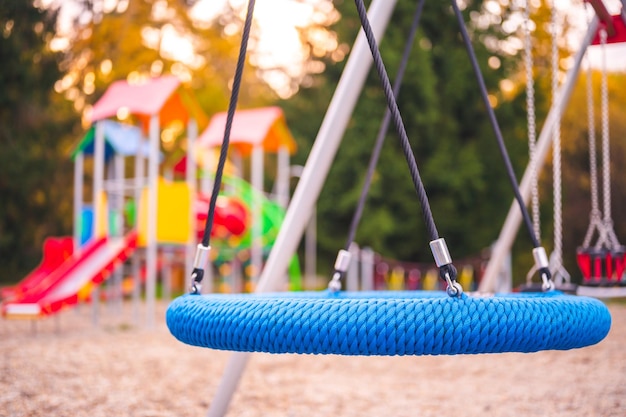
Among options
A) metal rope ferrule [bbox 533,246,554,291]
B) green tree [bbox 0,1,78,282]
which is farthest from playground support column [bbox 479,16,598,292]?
green tree [bbox 0,1,78,282]

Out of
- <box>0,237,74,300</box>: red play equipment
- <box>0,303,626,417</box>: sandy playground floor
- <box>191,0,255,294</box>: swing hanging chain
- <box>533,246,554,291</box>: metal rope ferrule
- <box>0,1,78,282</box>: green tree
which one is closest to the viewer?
<box>191,0,255,294</box>: swing hanging chain

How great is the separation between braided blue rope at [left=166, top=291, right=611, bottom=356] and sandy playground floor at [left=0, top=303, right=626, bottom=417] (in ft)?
4.87

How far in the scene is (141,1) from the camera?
11.4 metres

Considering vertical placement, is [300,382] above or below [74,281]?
below

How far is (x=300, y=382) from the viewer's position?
11.7 feet

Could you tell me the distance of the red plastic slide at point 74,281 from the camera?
5.36 meters

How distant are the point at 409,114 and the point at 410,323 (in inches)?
454

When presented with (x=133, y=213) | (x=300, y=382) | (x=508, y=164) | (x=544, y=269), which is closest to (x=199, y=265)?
(x=508, y=164)

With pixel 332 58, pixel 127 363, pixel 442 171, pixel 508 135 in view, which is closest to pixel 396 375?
pixel 127 363

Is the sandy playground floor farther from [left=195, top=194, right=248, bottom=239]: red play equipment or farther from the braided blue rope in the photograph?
[left=195, top=194, right=248, bottom=239]: red play equipment

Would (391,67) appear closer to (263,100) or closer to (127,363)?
(263,100)

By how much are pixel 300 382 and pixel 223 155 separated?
7.79 feet

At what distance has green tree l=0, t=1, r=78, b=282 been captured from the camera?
27.1ft

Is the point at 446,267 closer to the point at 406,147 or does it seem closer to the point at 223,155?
the point at 406,147
